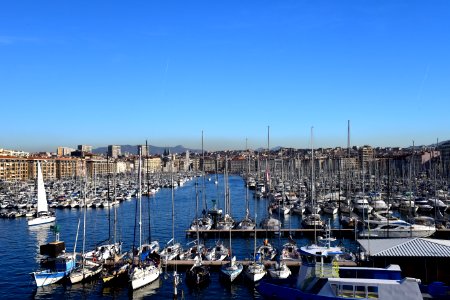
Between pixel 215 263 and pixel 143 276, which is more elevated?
pixel 143 276

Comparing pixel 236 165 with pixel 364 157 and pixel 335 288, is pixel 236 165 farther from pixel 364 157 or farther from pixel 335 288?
A: pixel 335 288

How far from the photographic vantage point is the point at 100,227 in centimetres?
4631

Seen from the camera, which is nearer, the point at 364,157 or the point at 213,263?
the point at 213,263

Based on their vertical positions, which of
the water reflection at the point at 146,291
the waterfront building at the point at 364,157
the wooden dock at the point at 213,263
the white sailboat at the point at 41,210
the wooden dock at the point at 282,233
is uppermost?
the waterfront building at the point at 364,157

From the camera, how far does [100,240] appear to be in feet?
128

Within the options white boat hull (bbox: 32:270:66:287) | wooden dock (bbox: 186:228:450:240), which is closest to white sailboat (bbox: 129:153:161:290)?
white boat hull (bbox: 32:270:66:287)

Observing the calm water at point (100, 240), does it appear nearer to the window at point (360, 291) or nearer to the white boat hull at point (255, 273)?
the white boat hull at point (255, 273)

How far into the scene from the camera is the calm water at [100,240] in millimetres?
23812

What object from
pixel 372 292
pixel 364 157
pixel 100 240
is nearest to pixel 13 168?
pixel 100 240

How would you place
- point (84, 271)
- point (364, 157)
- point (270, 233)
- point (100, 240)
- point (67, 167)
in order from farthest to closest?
point (364, 157) < point (67, 167) < point (270, 233) < point (100, 240) < point (84, 271)

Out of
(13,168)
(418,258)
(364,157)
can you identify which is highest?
(364,157)

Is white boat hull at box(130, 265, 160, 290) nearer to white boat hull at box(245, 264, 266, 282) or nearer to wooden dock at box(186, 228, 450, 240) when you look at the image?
A: white boat hull at box(245, 264, 266, 282)

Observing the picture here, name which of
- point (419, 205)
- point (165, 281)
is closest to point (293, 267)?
point (165, 281)

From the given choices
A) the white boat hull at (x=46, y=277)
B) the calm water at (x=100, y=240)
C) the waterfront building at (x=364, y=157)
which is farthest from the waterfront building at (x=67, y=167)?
the white boat hull at (x=46, y=277)
